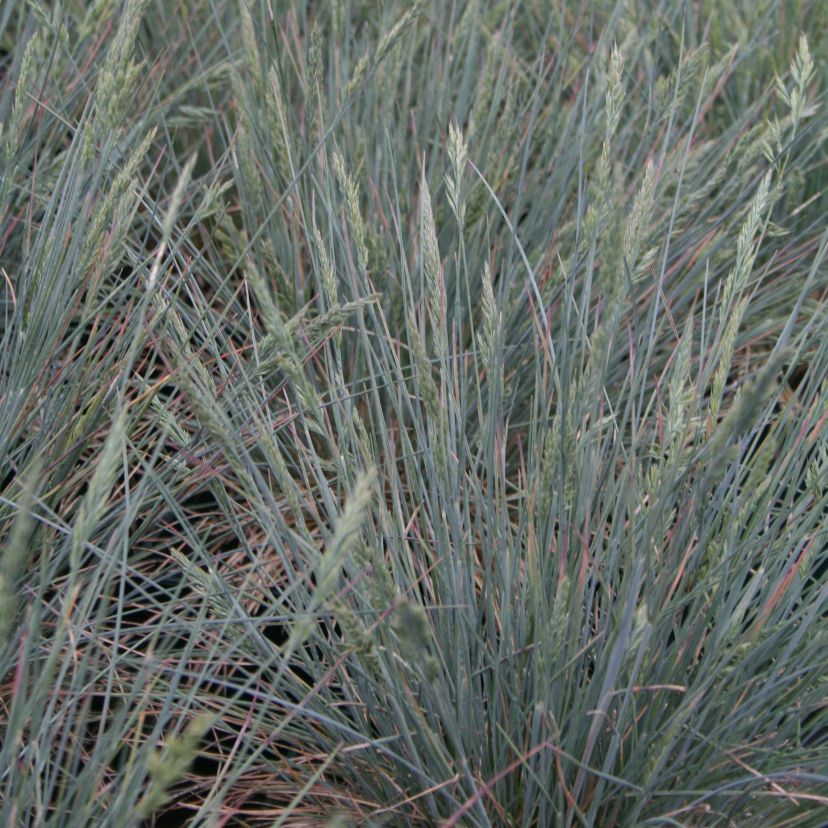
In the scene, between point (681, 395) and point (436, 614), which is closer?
point (681, 395)

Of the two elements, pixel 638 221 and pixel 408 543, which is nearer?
pixel 638 221

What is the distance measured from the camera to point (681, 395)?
1209 millimetres

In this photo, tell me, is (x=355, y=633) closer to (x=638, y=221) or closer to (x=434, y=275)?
(x=434, y=275)

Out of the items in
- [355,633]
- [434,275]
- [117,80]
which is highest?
[117,80]

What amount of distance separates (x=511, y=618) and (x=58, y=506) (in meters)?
0.75

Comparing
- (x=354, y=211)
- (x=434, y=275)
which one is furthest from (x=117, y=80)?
(x=434, y=275)

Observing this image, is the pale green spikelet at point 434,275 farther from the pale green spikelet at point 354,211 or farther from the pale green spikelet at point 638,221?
the pale green spikelet at point 638,221

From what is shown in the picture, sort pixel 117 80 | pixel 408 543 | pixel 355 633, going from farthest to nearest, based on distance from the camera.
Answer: pixel 408 543, pixel 117 80, pixel 355 633

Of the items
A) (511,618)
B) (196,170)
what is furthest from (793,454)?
(196,170)

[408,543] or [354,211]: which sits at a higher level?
[354,211]

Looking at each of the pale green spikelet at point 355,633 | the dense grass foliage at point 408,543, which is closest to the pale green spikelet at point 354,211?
the dense grass foliage at point 408,543

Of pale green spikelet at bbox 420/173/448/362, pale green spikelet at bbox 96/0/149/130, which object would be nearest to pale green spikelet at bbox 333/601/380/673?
pale green spikelet at bbox 420/173/448/362

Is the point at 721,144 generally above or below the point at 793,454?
above

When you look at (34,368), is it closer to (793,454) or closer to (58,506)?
(58,506)
